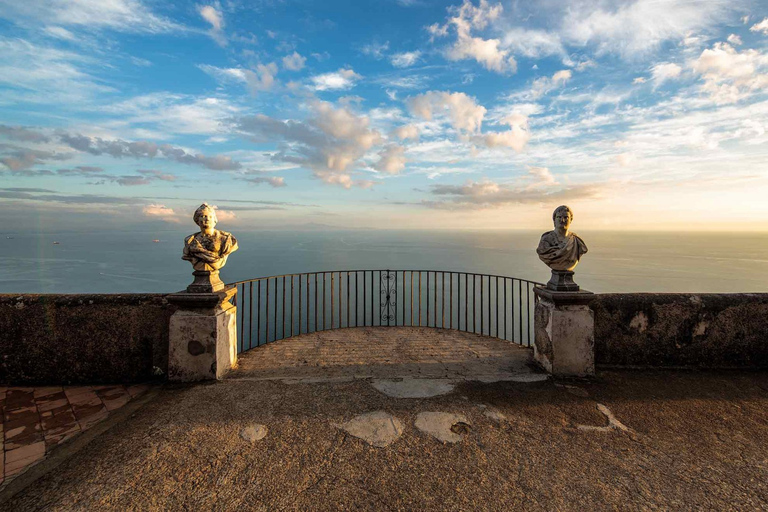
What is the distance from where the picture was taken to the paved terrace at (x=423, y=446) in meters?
2.02

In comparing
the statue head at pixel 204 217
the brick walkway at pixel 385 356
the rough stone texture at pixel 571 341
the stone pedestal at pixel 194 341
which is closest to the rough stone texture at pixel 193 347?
the stone pedestal at pixel 194 341

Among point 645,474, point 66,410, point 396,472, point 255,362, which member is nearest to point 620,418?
point 645,474

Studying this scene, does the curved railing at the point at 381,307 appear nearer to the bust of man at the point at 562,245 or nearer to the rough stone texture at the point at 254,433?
the bust of man at the point at 562,245

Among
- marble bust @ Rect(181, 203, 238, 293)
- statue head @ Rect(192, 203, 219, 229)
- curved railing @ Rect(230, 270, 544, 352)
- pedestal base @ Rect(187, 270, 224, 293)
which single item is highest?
statue head @ Rect(192, 203, 219, 229)

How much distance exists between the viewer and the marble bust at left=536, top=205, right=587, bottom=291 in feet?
13.0

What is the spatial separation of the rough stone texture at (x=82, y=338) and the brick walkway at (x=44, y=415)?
155 mm

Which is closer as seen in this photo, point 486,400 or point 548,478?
point 548,478

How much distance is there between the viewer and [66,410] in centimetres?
312

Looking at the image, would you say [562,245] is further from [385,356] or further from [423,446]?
[423,446]

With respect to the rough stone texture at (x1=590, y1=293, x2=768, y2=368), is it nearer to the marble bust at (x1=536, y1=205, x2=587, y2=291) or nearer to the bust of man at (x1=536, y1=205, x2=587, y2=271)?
the marble bust at (x1=536, y1=205, x2=587, y2=291)

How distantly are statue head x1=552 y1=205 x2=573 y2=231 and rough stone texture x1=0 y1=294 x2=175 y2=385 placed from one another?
187 inches

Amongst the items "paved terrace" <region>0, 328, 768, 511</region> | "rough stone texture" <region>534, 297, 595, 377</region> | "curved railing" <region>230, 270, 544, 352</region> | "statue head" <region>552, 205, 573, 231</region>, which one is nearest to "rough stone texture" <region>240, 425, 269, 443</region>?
"paved terrace" <region>0, 328, 768, 511</region>

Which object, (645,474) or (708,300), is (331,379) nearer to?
(645,474)

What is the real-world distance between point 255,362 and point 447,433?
277 cm
